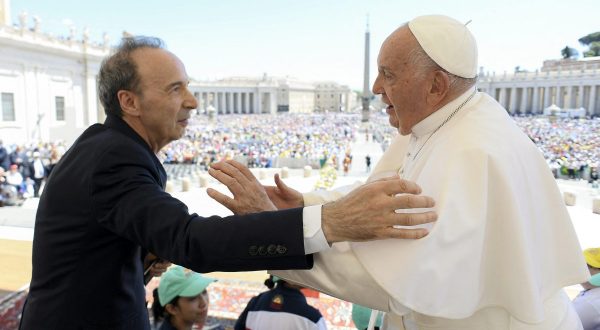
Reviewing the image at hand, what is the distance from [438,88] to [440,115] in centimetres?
8

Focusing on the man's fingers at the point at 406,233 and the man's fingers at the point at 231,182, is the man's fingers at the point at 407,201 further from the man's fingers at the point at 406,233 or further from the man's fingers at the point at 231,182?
the man's fingers at the point at 231,182

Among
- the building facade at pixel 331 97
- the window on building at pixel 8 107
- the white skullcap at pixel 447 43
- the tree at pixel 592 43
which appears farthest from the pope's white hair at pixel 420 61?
the building facade at pixel 331 97

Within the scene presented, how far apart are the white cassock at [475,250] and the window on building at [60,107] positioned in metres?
26.9

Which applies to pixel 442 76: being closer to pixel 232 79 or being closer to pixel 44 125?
pixel 44 125

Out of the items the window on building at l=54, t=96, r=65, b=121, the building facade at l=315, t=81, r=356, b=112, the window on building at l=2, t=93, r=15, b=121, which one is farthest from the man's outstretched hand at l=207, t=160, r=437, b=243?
the building facade at l=315, t=81, r=356, b=112

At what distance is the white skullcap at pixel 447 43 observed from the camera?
1400mm

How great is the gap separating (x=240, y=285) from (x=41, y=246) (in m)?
4.57

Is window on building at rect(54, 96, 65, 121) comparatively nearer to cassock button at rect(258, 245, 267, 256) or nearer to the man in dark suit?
the man in dark suit

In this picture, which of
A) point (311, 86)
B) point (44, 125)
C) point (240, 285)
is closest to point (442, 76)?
point (240, 285)

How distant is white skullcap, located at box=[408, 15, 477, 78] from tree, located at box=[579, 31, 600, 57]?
3318 inches

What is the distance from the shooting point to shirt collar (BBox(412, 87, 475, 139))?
4.76ft

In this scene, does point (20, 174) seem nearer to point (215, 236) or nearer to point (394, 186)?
point (215, 236)

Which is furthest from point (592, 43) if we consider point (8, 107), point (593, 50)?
point (8, 107)

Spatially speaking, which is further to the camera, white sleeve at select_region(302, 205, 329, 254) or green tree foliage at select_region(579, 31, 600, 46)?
green tree foliage at select_region(579, 31, 600, 46)
